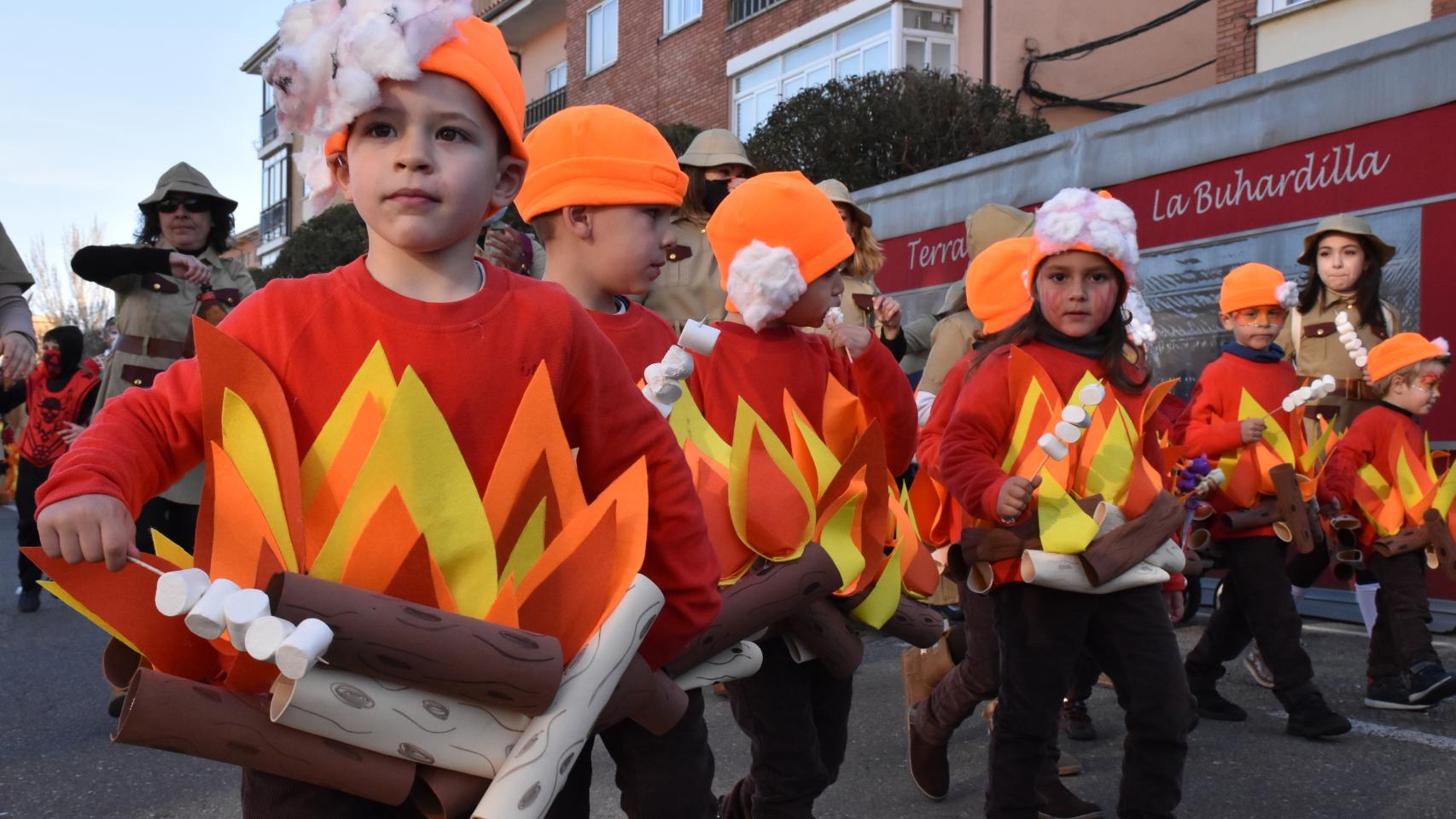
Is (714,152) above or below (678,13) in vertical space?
below

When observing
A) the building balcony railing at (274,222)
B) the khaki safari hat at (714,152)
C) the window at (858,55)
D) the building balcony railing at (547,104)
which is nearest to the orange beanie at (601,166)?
the khaki safari hat at (714,152)

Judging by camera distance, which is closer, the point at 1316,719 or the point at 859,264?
the point at 1316,719

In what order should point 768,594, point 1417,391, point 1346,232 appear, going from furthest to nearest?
point 1346,232, point 1417,391, point 768,594

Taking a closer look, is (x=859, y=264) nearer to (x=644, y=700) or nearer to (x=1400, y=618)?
(x=1400, y=618)

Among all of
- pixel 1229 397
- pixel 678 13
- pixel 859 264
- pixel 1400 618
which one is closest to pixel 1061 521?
pixel 859 264

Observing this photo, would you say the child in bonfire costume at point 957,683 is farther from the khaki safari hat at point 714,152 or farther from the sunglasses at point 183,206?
the sunglasses at point 183,206

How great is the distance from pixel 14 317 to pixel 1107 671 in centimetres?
339

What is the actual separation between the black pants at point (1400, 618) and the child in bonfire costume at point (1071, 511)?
220 cm

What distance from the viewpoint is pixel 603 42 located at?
28.0 metres

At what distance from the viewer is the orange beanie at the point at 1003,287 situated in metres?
4.69

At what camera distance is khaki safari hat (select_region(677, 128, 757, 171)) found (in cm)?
541

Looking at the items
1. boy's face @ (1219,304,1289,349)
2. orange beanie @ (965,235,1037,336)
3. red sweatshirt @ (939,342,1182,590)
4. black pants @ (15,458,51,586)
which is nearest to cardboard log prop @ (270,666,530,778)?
red sweatshirt @ (939,342,1182,590)

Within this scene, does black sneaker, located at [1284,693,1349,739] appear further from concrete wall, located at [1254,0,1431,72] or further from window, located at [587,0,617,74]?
window, located at [587,0,617,74]

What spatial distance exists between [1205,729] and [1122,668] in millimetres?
2095
